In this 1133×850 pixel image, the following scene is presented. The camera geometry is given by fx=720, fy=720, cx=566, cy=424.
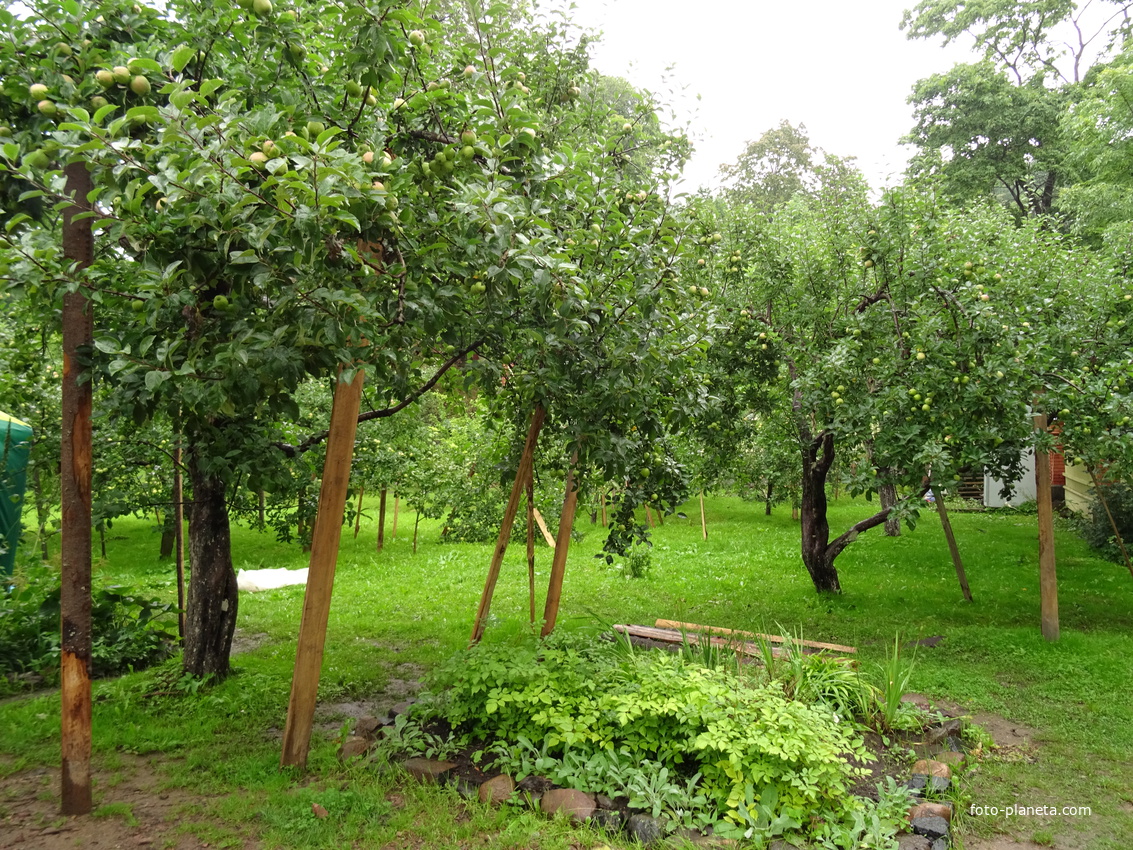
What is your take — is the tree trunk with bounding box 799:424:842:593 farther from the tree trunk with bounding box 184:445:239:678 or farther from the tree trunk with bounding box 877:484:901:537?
the tree trunk with bounding box 184:445:239:678

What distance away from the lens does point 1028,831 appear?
3.91 m

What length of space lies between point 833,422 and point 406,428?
23.3 ft

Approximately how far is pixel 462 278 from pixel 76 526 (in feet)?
7.39

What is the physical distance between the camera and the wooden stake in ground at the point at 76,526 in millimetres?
3385

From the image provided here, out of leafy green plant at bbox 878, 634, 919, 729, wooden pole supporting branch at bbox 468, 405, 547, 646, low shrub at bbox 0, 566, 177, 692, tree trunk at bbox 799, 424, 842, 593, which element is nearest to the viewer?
leafy green plant at bbox 878, 634, 919, 729

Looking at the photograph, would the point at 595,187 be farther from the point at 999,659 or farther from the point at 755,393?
the point at 999,659

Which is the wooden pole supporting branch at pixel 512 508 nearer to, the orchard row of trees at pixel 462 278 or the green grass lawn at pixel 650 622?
the orchard row of trees at pixel 462 278

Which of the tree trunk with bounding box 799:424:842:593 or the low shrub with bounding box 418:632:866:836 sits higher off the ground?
the tree trunk with bounding box 799:424:842:593

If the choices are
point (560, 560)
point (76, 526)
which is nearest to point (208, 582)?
point (76, 526)

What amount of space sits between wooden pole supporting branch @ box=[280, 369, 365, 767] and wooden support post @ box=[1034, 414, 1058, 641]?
632 cm

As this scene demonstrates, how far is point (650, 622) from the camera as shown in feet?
28.0

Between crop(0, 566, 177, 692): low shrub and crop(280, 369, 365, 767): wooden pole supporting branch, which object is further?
crop(0, 566, 177, 692): low shrub

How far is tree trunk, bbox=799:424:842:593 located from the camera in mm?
9055

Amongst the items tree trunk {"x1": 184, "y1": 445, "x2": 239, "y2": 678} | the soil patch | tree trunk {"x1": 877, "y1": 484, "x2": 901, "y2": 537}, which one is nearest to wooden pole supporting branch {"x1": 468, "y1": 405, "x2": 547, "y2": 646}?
tree trunk {"x1": 184, "y1": 445, "x2": 239, "y2": 678}
